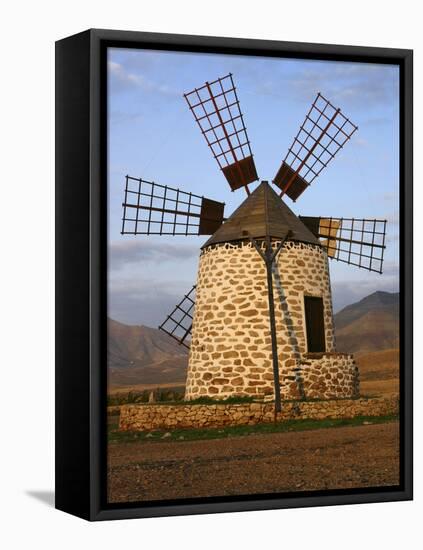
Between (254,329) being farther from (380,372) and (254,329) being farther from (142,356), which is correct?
(142,356)

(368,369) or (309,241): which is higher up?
(309,241)

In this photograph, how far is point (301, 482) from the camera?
50.7 feet

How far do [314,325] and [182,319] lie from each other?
4.83 feet

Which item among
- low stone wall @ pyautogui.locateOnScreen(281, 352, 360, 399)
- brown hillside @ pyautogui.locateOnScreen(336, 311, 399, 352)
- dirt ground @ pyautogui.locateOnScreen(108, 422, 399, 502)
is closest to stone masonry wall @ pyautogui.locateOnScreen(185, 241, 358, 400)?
low stone wall @ pyautogui.locateOnScreen(281, 352, 360, 399)

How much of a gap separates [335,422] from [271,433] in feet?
2.74

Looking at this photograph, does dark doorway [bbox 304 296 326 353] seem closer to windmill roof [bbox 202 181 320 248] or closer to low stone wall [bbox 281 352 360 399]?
low stone wall [bbox 281 352 360 399]

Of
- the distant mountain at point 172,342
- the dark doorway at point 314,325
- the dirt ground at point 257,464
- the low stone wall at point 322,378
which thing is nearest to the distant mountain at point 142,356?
the distant mountain at point 172,342

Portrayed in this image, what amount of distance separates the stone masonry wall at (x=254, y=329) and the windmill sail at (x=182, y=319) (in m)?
0.13

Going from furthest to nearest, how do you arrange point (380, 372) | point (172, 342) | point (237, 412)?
point (380, 372), point (172, 342), point (237, 412)

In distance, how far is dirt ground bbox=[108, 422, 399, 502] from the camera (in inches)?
577

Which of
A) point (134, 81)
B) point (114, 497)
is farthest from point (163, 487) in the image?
point (134, 81)

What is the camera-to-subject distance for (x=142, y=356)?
50.0ft

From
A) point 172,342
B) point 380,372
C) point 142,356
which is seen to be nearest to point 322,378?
point 380,372

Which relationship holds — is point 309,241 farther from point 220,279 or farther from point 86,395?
point 86,395
